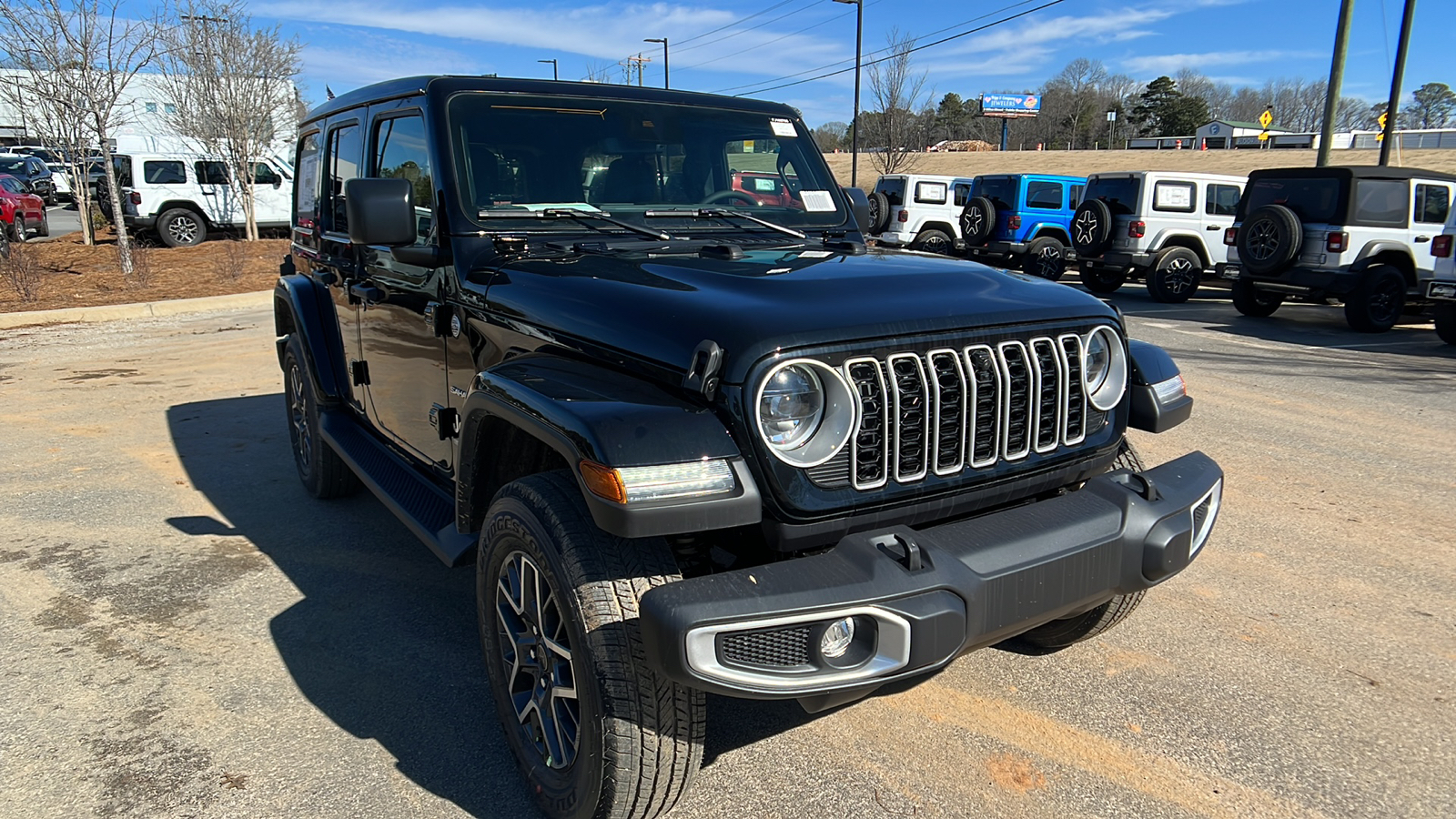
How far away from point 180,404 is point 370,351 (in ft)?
13.7

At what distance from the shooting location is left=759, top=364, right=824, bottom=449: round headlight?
6.92 ft

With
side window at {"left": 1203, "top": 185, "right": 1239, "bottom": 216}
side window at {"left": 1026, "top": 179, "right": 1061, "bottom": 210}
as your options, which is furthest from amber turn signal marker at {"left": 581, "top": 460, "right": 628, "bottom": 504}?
side window at {"left": 1026, "top": 179, "right": 1061, "bottom": 210}

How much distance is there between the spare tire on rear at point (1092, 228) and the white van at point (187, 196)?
621 inches

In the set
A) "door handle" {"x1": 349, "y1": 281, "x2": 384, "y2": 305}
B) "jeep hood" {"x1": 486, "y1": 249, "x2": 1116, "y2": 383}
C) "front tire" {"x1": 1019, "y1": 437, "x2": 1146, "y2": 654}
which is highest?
"jeep hood" {"x1": 486, "y1": 249, "x2": 1116, "y2": 383}

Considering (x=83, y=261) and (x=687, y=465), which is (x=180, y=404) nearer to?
(x=687, y=465)

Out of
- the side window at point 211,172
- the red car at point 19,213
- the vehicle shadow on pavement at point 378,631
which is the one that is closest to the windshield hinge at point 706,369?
the vehicle shadow on pavement at point 378,631

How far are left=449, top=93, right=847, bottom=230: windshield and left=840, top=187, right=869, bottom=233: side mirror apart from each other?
0.35 feet

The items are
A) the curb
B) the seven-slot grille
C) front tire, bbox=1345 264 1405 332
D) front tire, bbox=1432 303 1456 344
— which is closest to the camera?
the seven-slot grille

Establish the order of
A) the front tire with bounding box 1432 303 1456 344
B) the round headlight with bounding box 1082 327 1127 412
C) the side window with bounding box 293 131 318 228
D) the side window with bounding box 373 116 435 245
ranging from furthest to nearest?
the front tire with bounding box 1432 303 1456 344
the side window with bounding box 293 131 318 228
the side window with bounding box 373 116 435 245
the round headlight with bounding box 1082 327 1127 412

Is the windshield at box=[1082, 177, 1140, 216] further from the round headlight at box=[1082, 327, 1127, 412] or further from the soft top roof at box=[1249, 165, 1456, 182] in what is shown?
the round headlight at box=[1082, 327, 1127, 412]

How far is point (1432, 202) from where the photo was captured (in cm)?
1184

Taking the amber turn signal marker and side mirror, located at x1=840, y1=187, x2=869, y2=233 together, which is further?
side mirror, located at x1=840, y1=187, x2=869, y2=233

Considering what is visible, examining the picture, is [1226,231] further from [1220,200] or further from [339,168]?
[339,168]

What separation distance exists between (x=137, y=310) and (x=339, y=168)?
9523 millimetres
